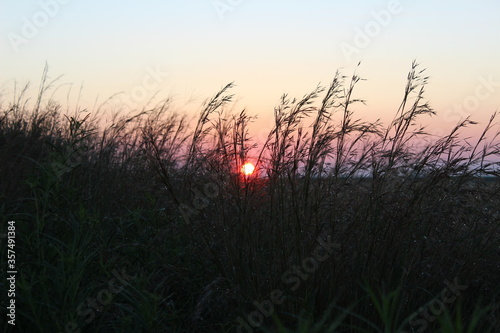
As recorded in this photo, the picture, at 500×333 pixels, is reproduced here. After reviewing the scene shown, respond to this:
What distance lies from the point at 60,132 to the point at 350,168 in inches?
215

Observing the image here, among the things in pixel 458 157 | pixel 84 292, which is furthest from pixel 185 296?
pixel 458 157

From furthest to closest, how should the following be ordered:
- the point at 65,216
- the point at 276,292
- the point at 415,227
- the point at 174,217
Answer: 1. the point at 174,217
2. the point at 65,216
3. the point at 415,227
4. the point at 276,292

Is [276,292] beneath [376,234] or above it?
beneath

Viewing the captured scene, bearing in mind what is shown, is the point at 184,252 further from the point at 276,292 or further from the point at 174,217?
the point at 276,292

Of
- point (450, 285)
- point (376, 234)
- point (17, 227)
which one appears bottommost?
point (450, 285)

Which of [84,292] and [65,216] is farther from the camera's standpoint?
[65,216]

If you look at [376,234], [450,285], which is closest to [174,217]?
[376,234]

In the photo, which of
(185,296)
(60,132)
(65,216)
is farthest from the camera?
(60,132)

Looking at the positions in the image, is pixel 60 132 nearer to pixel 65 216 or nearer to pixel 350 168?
pixel 65 216

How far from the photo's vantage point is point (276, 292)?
3.37m

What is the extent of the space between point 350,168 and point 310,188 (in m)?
0.30

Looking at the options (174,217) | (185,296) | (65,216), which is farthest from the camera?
(174,217)

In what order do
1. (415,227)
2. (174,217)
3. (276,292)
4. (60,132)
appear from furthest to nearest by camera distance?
(60,132), (174,217), (415,227), (276,292)

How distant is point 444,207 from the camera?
3.70m
